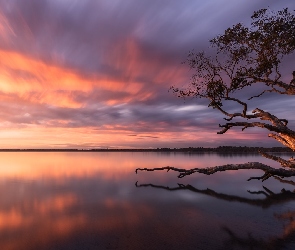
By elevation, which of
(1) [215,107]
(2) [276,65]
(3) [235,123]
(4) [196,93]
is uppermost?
(2) [276,65]

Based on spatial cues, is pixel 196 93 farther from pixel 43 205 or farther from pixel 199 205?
pixel 43 205

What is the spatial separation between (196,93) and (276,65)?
22.6 feet

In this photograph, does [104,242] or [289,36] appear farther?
A: [289,36]

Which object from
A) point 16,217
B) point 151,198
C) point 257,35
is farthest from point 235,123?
point 16,217

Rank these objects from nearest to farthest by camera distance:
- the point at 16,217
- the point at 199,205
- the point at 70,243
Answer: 1. the point at 70,243
2. the point at 16,217
3. the point at 199,205

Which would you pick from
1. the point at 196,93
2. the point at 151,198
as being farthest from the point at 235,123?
the point at 151,198

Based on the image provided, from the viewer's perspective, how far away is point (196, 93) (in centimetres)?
2398

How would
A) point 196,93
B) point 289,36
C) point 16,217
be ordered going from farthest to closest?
point 196,93 → point 289,36 → point 16,217

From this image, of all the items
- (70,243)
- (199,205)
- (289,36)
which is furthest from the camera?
(289,36)

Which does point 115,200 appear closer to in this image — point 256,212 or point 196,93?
point 256,212

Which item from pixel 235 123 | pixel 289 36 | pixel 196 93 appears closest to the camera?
pixel 289 36

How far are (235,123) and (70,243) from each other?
645 inches

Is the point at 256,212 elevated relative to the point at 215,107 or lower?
lower

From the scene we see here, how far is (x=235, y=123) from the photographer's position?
2189cm
